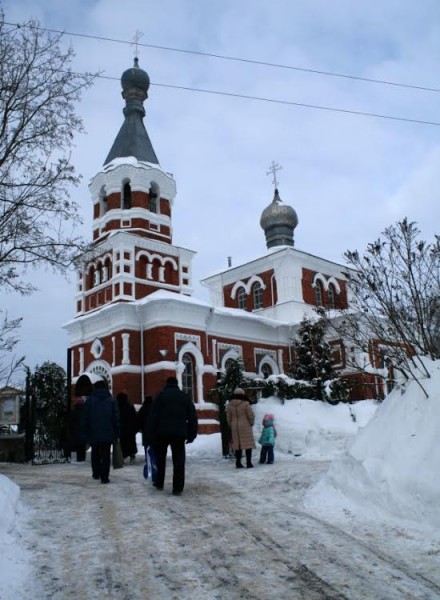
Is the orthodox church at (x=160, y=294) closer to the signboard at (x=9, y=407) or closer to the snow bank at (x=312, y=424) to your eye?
the snow bank at (x=312, y=424)

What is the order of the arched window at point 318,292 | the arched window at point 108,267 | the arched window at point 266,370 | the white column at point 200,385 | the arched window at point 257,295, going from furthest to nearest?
1. the arched window at point 318,292
2. the arched window at point 257,295
3. the arched window at point 266,370
4. the arched window at point 108,267
5. the white column at point 200,385

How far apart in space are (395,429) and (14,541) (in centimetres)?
460

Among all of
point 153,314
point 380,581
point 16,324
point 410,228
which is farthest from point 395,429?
point 153,314

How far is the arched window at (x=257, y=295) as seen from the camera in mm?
31103

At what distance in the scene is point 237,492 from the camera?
8.09 m

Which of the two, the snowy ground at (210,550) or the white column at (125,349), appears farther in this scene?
the white column at (125,349)

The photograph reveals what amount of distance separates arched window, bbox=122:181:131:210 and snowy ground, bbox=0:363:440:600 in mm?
19505

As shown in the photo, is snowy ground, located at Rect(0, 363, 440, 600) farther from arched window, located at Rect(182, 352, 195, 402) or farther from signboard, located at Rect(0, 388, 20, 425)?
arched window, located at Rect(182, 352, 195, 402)

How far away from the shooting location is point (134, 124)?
98.1 ft

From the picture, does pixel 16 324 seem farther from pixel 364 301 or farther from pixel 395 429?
pixel 395 429

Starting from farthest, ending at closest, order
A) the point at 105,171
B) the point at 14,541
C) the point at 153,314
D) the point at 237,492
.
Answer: the point at 105,171 < the point at 153,314 < the point at 237,492 < the point at 14,541

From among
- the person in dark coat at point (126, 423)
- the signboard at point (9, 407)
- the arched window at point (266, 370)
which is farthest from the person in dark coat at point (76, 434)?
the arched window at point (266, 370)

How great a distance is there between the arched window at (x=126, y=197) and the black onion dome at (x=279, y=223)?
9.10m

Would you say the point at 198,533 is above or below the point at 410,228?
below
